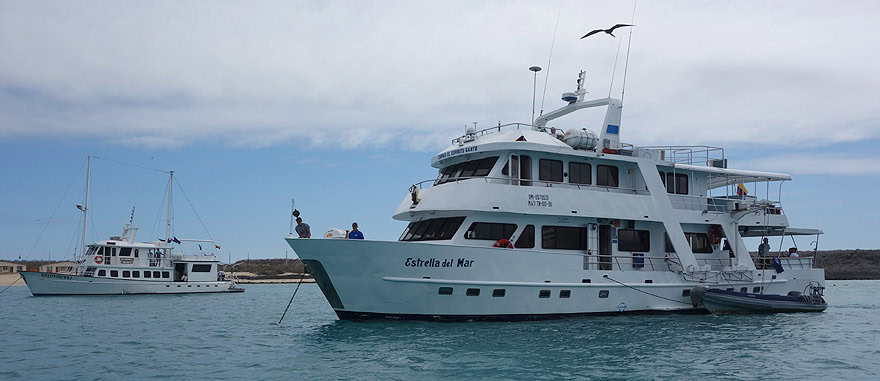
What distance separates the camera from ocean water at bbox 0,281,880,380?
11.8 meters

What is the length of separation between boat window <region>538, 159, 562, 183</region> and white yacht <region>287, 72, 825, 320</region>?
0.04 m

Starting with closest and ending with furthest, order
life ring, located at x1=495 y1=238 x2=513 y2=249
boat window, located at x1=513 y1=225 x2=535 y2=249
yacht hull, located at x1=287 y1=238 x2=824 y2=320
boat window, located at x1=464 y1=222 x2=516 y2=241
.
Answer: yacht hull, located at x1=287 y1=238 x2=824 y2=320 → life ring, located at x1=495 y1=238 x2=513 y2=249 → boat window, located at x1=464 y1=222 x2=516 y2=241 → boat window, located at x1=513 y1=225 x2=535 y2=249

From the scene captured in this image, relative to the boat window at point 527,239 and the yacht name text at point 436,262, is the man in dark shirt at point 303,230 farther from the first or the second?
the boat window at point 527,239

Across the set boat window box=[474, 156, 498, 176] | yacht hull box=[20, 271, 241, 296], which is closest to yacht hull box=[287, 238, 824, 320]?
boat window box=[474, 156, 498, 176]

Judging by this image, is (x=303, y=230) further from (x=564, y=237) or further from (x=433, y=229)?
(x=564, y=237)

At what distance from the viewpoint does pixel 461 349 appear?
13.4 m

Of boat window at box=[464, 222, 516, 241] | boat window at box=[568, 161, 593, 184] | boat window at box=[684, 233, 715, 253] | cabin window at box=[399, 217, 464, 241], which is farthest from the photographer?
boat window at box=[684, 233, 715, 253]

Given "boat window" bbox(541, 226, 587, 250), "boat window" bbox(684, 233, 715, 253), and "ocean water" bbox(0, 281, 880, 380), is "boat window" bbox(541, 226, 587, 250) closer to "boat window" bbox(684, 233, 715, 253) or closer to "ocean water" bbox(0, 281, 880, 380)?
"ocean water" bbox(0, 281, 880, 380)

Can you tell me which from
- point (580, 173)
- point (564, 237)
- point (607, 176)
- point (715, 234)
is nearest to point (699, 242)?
point (715, 234)

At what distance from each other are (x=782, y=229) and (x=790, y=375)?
14453 millimetres

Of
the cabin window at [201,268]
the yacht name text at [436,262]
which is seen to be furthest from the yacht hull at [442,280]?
the cabin window at [201,268]

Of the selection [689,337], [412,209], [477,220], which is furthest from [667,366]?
[412,209]

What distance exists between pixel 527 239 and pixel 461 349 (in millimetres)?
5915

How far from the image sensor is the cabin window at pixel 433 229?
59.5 feet
